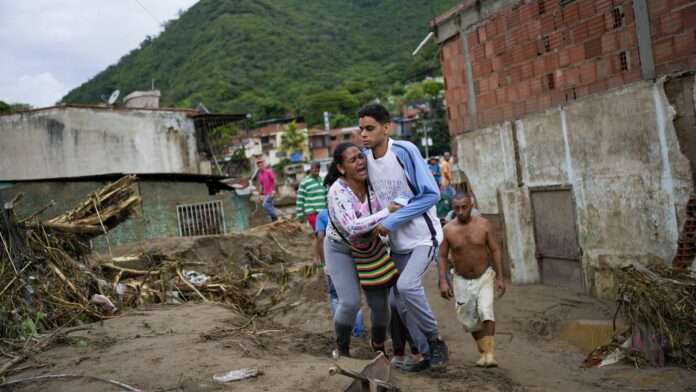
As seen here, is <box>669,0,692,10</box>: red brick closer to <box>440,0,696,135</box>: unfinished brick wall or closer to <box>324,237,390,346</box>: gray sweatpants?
<box>440,0,696,135</box>: unfinished brick wall

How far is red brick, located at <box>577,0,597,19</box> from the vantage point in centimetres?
750

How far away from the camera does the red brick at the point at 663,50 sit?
646 centimetres

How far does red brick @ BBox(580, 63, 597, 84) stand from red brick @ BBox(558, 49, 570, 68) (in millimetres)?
276

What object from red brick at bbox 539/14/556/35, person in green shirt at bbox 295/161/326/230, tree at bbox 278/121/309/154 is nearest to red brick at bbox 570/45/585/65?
red brick at bbox 539/14/556/35

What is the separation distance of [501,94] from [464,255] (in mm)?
4244

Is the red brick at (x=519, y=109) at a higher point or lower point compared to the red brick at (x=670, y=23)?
lower

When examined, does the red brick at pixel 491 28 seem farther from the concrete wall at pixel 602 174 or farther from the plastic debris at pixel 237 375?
the plastic debris at pixel 237 375

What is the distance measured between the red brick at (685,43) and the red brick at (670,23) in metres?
0.09

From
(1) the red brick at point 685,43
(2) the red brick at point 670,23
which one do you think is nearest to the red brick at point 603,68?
(2) the red brick at point 670,23

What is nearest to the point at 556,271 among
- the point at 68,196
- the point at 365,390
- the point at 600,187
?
the point at 600,187

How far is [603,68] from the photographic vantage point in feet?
24.2

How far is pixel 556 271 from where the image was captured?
8.66 metres

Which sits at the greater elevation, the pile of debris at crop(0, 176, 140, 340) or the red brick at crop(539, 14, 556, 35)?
the red brick at crop(539, 14, 556, 35)

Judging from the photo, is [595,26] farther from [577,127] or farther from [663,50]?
[577,127]
